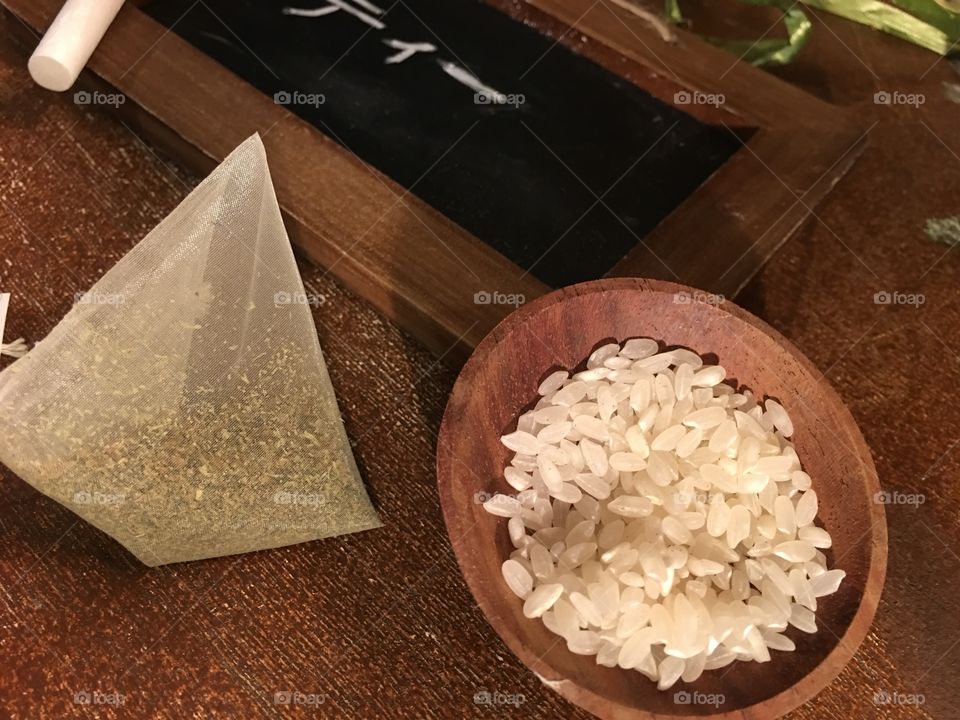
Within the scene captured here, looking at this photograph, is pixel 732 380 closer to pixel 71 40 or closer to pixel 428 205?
pixel 428 205

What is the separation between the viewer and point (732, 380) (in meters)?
0.83

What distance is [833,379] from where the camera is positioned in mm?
969

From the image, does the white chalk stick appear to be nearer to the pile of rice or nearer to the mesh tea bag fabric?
the mesh tea bag fabric

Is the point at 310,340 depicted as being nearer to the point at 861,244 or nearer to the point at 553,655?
the point at 553,655

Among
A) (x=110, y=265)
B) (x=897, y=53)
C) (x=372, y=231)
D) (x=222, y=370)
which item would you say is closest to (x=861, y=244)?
(x=897, y=53)

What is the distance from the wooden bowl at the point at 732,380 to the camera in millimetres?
661

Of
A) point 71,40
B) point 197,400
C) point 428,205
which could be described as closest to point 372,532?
point 197,400

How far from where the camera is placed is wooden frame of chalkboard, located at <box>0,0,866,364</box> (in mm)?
910

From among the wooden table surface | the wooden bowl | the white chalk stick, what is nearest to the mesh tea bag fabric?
the wooden table surface

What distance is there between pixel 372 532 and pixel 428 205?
1.27 ft

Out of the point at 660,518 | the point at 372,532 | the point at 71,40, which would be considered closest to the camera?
the point at 660,518

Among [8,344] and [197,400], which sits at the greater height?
[197,400]

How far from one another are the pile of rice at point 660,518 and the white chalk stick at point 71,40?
752mm

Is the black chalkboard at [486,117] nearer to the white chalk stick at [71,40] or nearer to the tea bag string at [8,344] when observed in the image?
the white chalk stick at [71,40]
